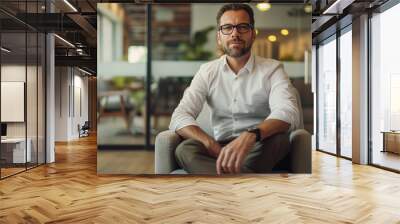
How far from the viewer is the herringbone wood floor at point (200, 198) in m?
4.18

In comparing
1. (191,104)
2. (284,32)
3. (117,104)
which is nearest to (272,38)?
(284,32)

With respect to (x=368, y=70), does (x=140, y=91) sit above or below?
below

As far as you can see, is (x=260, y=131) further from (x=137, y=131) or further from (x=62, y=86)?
(x=62, y=86)

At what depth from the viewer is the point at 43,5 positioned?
759 cm

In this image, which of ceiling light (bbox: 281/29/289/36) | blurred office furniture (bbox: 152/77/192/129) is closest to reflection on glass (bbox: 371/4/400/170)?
ceiling light (bbox: 281/29/289/36)

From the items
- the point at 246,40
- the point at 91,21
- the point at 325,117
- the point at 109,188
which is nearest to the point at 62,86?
the point at 91,21

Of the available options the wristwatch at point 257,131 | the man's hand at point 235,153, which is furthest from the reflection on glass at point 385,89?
the man's hand at point 235,153

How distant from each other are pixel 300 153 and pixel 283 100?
0.73 meters

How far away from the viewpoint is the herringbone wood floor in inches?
164

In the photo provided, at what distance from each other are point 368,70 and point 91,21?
570cm

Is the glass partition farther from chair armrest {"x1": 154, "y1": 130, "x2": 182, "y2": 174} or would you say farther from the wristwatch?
the wristwatch

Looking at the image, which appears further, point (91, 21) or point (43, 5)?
point (91, 21)

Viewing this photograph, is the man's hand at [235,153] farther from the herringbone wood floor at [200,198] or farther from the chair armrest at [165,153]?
the chair armrest at [165,153]

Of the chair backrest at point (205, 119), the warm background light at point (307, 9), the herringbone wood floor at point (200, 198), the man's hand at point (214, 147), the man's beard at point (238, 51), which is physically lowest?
the herringbone wood floor at point (200, 198)
